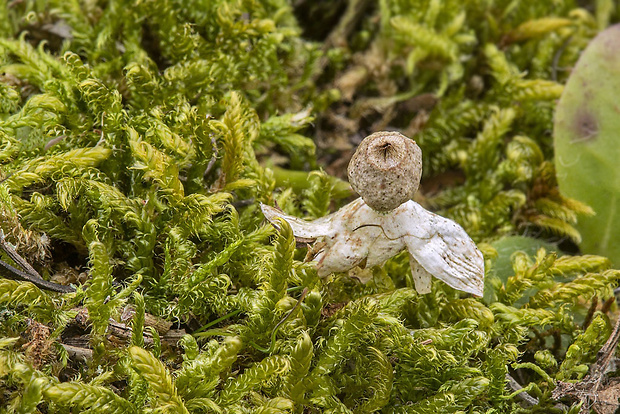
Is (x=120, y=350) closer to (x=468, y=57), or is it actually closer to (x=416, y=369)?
(x=416, y=369)

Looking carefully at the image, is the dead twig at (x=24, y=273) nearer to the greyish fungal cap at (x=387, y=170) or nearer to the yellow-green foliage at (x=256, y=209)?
the yellow-green foliage at (x=256, y=209)

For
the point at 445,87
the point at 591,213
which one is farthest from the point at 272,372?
the point at 445,87

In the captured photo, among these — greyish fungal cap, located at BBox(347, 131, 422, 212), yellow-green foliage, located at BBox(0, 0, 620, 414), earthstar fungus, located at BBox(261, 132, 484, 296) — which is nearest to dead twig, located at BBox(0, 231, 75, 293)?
yellow-green foliage, located at BBox(0, 0, 620, 414)

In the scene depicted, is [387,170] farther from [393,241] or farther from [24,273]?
[24,273]

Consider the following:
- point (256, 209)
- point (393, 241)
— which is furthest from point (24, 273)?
point (393, 241)

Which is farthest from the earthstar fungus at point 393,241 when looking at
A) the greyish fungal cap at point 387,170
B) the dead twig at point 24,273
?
the dead twig at point 24,273

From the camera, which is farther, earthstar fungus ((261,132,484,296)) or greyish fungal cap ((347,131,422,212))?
earthstar fungus ((261,132,484,296))

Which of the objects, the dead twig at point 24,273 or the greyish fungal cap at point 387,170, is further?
the dead twig at point 24,273

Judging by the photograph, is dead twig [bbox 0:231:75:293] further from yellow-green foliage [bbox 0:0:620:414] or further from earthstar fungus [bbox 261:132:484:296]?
earthstar fungus [bbox 261:132:484:296]
